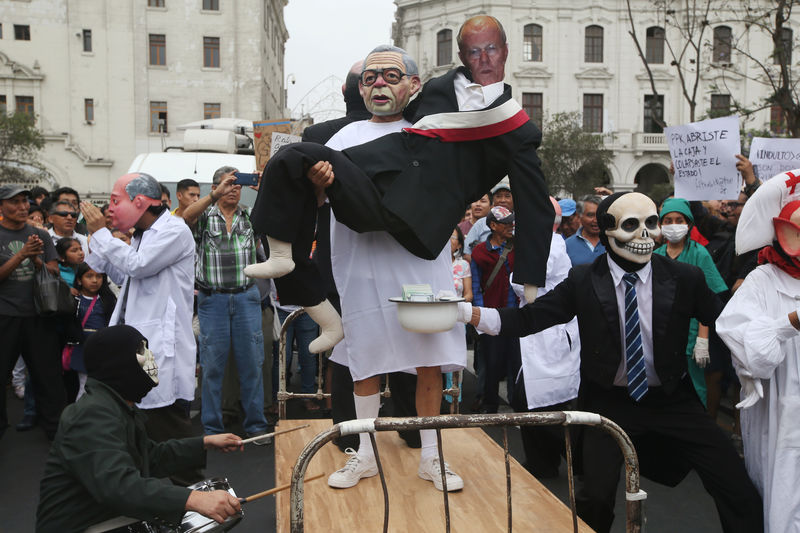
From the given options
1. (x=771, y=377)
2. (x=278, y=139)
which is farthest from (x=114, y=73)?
(x=771, y=377)

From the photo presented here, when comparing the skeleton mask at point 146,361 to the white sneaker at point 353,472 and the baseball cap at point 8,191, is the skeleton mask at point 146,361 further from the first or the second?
the baseball cap at point 8,191

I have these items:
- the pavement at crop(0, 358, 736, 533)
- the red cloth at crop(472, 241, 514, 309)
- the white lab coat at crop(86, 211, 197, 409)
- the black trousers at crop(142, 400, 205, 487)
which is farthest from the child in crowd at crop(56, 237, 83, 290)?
the red cloth at crop(472, 241, 514, 309)

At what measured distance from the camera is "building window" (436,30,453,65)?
42.8 metres

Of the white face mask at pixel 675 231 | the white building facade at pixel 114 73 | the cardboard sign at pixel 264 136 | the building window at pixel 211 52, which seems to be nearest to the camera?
the white face mask at pixel 675 231

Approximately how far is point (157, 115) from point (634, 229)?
38.3m

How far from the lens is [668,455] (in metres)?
3.73

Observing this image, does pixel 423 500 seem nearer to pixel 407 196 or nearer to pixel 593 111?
pixel 407 196

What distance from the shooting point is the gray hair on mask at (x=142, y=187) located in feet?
15.7

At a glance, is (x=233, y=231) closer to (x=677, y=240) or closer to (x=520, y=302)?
(x=520, y=302)

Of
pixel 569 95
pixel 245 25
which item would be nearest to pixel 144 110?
pixel 245 25

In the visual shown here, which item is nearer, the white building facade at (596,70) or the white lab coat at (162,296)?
the white lab coat at (162,296)

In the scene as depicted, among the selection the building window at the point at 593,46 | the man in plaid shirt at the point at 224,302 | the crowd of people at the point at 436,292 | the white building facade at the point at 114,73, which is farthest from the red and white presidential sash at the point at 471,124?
the building window at the point at 593,46

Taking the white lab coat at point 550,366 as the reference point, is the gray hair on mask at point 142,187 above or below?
above

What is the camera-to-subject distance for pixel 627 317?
3.68m
